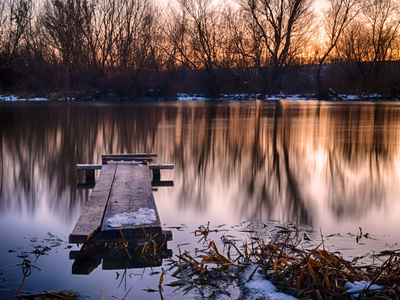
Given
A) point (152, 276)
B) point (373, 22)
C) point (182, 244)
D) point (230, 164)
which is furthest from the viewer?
point (373, 22)

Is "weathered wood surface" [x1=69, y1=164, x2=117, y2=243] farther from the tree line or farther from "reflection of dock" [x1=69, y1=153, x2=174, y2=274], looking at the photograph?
the tree line

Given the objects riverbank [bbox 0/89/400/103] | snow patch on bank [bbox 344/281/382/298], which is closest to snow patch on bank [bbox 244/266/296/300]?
snow patch on bank [bbox 344/281/382/298]

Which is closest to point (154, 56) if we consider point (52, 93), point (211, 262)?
point (52, 93)

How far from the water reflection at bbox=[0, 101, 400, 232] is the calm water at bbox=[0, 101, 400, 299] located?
0.02m

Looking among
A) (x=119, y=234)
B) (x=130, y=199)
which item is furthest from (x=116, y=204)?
(x=119, y=234)

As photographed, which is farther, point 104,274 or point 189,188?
point 189,188

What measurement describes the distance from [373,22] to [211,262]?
1889 inches

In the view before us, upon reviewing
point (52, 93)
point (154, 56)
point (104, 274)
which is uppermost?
point (154, 56)

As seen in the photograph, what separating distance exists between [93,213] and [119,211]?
0.82ft

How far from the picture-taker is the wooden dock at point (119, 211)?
3641mm

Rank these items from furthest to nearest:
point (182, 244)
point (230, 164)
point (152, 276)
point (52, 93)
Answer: point (52, 93) < point (230, 164) < point (182, 244) < point (152, 276)

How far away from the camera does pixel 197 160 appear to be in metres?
8.71

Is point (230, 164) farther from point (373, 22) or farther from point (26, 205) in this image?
point (373, 22)

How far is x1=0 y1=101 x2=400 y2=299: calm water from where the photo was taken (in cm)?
348
